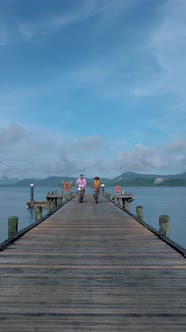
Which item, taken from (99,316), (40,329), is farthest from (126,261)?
(40,329)

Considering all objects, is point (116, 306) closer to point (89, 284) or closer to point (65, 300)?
point (65, 300)

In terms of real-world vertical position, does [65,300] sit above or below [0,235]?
above

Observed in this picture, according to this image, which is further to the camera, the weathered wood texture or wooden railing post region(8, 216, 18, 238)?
wooden railing post region(8, 216, 18, 238)

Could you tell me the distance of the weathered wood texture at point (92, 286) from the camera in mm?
4910

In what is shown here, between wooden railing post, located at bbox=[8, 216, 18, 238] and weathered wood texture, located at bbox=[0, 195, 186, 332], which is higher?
wooden railing post, located at bbox=[8, 216, 18, 238]

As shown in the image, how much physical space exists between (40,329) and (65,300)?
3.52ft

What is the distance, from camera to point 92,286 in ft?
21.2

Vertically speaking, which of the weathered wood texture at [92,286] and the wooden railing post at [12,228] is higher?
the wooden railing post at [12,228]

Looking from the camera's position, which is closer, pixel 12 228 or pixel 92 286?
pixel 92 286

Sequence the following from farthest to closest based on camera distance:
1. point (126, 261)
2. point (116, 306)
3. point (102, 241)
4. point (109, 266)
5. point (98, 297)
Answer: point (102, 241) → point (126, 261) → point (109, 266) → point (98, 297) → point (116, 306)

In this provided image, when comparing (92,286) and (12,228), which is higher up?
(12,228)

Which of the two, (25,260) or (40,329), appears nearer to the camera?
(40,329)

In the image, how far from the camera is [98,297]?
5.84 metres

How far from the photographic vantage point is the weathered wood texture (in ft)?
16.1
